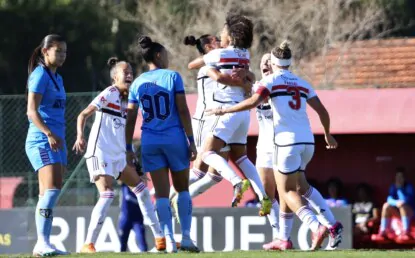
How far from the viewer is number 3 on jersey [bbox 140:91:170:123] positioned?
37.3 ft

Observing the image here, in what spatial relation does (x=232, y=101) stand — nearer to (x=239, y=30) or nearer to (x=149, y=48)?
(x=239, y=30)

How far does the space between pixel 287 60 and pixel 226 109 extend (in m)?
0.90

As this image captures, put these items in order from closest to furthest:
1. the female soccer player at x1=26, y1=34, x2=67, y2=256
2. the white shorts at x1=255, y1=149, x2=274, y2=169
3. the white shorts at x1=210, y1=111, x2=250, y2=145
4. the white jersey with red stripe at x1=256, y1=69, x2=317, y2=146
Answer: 1. the female soccer player at x1=26, y1=34, x2=67, y2=256
2. the white jersey with red stripe at x1=256, y1=69, x2=317, y2=146
3. the white shorts at x1=210, y1=111, x2=250, y2=145
4. the white shorts at x1=255, y1=149, x2=274, y2=169

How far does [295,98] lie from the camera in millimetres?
11641

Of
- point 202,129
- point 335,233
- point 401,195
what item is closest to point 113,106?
point 202,129

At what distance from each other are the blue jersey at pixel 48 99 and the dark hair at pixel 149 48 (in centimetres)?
94

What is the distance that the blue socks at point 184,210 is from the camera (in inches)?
451

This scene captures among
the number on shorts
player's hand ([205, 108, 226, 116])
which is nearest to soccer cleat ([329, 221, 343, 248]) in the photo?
the number on shorts

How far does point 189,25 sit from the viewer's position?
1231 inches

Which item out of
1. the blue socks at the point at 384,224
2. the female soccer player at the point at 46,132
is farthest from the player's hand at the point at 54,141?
the blue socks at the point at 384,224

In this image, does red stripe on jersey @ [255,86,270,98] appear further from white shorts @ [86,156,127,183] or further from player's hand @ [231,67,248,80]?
white shorts @ [86,156,127,183]

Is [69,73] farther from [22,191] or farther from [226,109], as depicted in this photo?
[226,109]

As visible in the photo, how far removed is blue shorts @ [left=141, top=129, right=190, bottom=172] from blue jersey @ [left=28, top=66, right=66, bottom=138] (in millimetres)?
884

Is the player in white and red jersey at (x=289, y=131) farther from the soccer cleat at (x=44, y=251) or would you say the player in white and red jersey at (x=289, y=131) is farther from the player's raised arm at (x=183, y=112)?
the soccer cleat at (x=44, y=251)
